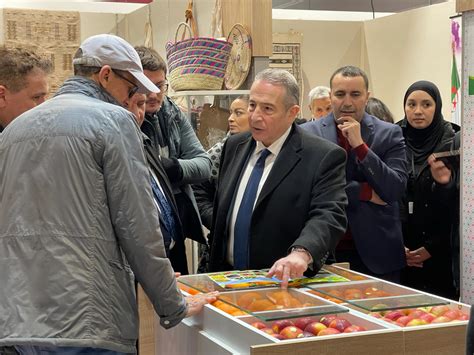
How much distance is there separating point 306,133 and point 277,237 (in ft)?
1.56

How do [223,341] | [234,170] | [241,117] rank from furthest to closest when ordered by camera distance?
[241,117], [234,170], [223,341]

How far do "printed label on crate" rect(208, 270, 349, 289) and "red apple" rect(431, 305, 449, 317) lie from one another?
1.53 ft

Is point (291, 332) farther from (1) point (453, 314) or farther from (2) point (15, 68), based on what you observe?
(2) point (15, 68)

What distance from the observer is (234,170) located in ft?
11.3

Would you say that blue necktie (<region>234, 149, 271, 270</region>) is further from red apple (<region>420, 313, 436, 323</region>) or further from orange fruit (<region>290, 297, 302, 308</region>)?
red apple (<region>420, 313, 436, 323</region>)

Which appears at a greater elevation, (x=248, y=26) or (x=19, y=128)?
(x=248, y=26)

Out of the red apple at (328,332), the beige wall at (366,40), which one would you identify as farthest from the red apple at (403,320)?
the beige wall at (366,40)

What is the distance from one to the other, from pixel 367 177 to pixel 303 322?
1561 mm

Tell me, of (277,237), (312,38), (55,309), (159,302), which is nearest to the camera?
(55,309)

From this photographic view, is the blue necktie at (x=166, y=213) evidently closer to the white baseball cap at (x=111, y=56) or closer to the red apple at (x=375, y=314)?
the white baseball cap at (x=111, y=56)

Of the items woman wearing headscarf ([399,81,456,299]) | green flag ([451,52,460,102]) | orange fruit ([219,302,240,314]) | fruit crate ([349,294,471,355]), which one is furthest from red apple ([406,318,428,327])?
green flag ([451,52,460,102])

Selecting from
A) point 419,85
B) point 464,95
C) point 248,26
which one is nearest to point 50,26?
point 248,26

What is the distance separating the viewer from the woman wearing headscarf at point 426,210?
4.63 meters

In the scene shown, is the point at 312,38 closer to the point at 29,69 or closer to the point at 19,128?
the point at 29,69
